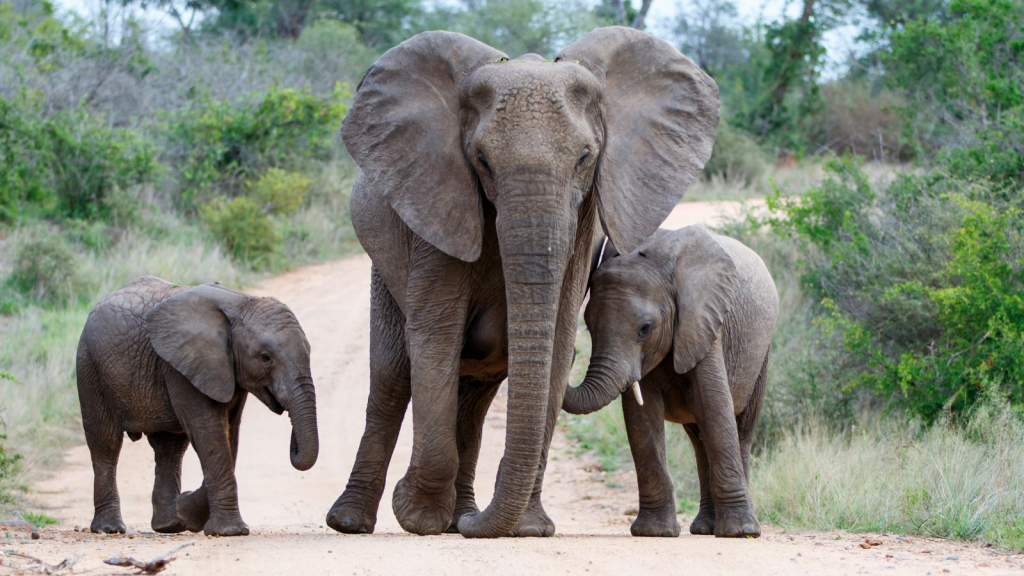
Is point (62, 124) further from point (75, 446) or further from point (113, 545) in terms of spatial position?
point (113, 545)

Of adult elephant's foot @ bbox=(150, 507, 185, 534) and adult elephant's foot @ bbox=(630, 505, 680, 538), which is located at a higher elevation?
adult elephant's foot @ bbox=(630, 505, 680, 538)

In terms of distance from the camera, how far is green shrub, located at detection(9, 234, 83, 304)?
12312 mm

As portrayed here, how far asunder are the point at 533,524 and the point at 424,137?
195 centimetres

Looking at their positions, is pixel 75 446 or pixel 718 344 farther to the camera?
pixel 75 446

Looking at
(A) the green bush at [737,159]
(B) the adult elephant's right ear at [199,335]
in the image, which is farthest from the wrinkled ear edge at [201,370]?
(A) the green bush at [737,159]

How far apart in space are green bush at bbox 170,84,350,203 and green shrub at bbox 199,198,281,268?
179 centimetres

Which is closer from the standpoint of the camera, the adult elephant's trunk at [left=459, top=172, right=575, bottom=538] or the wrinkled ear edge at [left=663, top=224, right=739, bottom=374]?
the adult elephant's trunk at [left=459, top=172, right=575, bottom=538]

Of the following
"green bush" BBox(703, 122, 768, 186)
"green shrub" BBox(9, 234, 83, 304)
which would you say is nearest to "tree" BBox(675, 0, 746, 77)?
"green bush" BBox(703, 122, 768, 186)

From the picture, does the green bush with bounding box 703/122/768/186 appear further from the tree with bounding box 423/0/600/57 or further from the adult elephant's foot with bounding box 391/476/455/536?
the adult elephant's foot with bounding box 391/476/455/536

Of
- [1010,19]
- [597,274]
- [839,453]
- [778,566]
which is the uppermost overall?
[1010,19]

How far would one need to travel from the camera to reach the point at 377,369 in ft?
19.8

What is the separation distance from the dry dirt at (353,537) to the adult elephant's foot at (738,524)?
12 centimetres

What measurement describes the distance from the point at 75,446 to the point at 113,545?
4.91m

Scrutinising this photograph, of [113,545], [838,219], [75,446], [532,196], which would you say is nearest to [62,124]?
[75,446]
